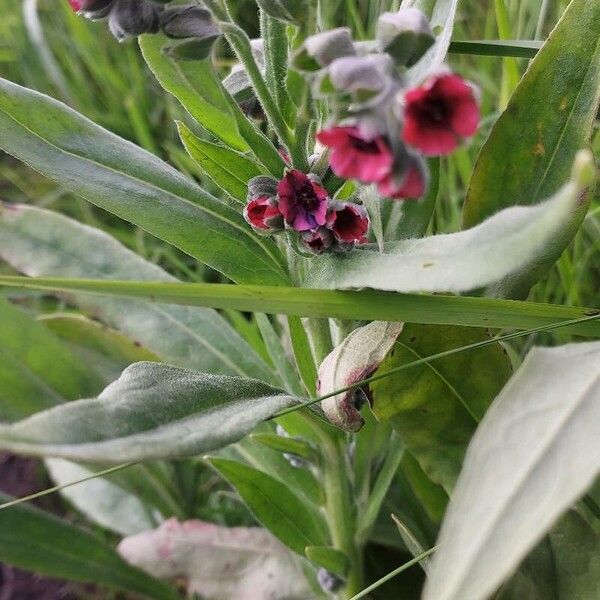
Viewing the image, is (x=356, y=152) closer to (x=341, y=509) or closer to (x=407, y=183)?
(x=407, y=183)

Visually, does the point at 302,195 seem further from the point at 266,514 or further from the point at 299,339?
the point at 266,514

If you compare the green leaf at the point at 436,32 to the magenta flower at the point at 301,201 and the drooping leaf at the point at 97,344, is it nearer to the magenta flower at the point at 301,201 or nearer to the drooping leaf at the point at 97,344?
the magenta flower at the point at 301,201

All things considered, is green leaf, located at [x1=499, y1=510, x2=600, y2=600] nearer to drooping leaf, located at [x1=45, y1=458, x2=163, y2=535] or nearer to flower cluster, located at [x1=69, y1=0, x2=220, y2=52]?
flower cluster, located at [x1=69, y1=0, x2=220, y2=52]

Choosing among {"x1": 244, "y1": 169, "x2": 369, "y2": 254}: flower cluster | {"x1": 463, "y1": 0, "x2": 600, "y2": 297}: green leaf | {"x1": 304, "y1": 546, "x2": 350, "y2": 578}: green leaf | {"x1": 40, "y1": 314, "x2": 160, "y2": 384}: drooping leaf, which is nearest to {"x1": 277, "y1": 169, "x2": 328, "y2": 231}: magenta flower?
{"x1": 244, "y1": 169, "x2": 369, "y2": 254}: flower cluster

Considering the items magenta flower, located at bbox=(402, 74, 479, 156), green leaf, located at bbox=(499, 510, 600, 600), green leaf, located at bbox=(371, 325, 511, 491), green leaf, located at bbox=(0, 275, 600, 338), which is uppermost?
magenta flower, located at bbox=(402, 74, 479, 156)

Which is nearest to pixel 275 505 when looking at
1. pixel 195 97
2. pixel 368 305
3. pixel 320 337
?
pixel 320 337

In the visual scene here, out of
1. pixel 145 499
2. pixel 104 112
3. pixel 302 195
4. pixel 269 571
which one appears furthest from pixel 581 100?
pixel 104 112
